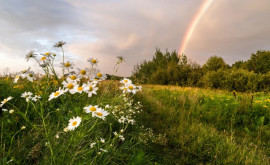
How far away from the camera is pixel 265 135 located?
342 centimetres

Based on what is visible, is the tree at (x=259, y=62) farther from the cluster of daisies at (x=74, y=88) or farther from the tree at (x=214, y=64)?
the cluster of daisies at (x=74, y=88)

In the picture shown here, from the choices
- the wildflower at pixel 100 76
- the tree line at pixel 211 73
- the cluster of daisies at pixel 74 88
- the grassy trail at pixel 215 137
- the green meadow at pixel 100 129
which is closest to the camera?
the cluster of daisies at pixel 74 88

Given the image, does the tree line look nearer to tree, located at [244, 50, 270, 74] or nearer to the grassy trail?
tree, located at [244, 50, 270, 74]

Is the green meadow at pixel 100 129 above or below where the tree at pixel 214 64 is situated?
below

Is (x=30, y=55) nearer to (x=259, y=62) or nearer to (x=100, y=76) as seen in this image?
(x=100, y=76)

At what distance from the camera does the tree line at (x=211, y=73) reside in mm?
10609

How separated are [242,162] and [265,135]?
1.87 metres

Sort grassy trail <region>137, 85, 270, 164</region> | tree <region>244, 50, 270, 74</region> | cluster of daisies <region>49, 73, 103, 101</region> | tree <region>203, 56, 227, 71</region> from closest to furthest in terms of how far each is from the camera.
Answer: cluster of daisies <region>49, 73, 103, 101</region> → grassy trail <region>137, 85, 270, 164</region> → tree <region>203, 56, 227, 71</region> → tree <region>244, 50, 270, 74</region>

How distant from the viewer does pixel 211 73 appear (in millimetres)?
12258

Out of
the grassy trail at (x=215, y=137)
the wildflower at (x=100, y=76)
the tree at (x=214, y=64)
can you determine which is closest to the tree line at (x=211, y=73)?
the tree at (x=214, y=64)

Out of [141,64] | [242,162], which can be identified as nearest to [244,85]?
[242,162]

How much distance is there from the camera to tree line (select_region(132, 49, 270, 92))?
10609 millimetres

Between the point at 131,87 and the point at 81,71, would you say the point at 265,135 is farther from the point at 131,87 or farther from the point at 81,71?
the point at 81,71

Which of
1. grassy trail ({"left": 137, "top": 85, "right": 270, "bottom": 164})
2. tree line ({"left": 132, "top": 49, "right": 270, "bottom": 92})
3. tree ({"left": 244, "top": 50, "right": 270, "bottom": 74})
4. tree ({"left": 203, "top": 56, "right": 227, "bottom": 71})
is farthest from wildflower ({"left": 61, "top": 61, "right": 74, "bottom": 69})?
tree ({"left": 244, "top": 50, "right": 270, "bottom": 74})
